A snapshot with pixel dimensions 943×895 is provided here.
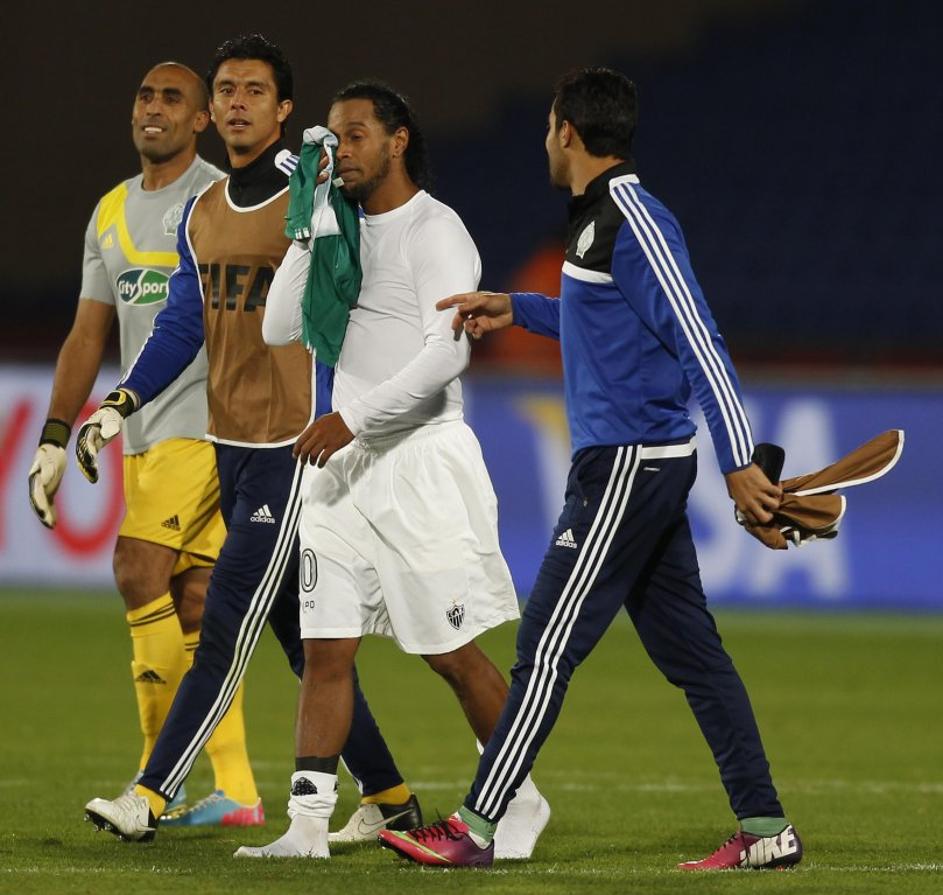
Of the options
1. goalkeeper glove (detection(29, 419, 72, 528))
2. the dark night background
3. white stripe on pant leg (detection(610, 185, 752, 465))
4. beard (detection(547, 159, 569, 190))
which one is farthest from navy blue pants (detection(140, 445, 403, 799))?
the dark night background

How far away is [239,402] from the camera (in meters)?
6.45

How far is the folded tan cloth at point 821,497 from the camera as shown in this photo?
209 inches

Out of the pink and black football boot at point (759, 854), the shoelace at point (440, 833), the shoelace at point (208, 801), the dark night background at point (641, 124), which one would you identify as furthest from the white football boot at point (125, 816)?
the dark night background at point (641, 124)

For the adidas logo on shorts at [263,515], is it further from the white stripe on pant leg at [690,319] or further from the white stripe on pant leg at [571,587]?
the white stripe on pant leg at [690,319]

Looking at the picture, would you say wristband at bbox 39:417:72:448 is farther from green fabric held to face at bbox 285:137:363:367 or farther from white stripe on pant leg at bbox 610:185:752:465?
white stripe on pant leg at bbox 610:185:752:465

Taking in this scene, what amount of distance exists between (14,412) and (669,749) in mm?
7693

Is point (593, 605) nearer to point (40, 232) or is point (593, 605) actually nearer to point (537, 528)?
point (537, 528)

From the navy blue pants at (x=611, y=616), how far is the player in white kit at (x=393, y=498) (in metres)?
0.33

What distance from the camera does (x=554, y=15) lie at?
74.2 feet

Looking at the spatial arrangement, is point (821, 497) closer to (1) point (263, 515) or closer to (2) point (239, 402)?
(1) point (263, 515)

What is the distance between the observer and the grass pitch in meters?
5.48

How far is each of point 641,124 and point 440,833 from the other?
1789cm

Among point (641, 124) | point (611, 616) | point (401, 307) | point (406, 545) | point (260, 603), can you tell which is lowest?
point (260, 603)

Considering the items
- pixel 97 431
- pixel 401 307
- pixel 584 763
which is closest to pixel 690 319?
pixel 401 307
